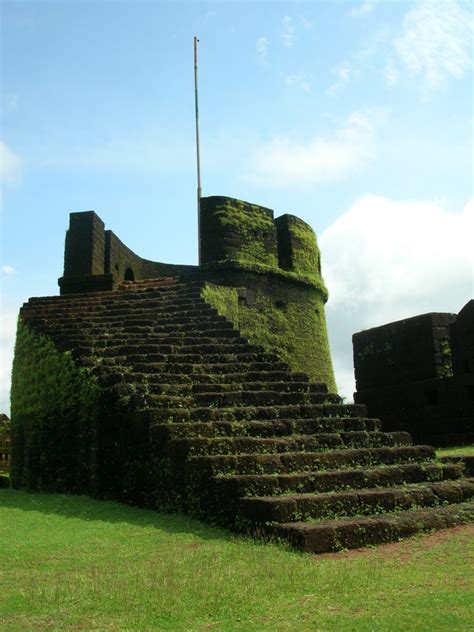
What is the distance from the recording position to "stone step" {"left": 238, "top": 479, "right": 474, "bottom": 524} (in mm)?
5242

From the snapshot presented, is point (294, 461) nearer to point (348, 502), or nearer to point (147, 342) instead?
point (348, 502)

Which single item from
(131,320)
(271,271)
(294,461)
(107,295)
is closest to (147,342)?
(131,320)

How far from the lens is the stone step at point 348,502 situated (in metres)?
5.24

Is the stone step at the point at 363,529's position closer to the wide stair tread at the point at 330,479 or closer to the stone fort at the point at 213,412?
the stone fort at the point at 213,412

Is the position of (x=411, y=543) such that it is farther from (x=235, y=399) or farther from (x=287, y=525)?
(x=235, y=399)

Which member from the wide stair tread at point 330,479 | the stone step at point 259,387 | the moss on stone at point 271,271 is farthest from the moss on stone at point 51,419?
the moss on stone at point 271,271

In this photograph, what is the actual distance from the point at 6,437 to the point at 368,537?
16907 mm

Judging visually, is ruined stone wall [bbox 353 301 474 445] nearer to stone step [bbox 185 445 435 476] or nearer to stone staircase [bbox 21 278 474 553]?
stone staircase [bbox 21 278 474 553]

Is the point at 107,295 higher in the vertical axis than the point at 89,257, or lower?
lower

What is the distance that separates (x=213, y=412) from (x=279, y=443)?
0.95 m

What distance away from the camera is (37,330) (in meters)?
11.0

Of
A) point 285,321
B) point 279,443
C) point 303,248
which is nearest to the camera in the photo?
point 279,443

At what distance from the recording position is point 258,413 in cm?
751

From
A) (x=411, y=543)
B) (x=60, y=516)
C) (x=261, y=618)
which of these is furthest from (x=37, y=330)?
(x=261, y=618)
